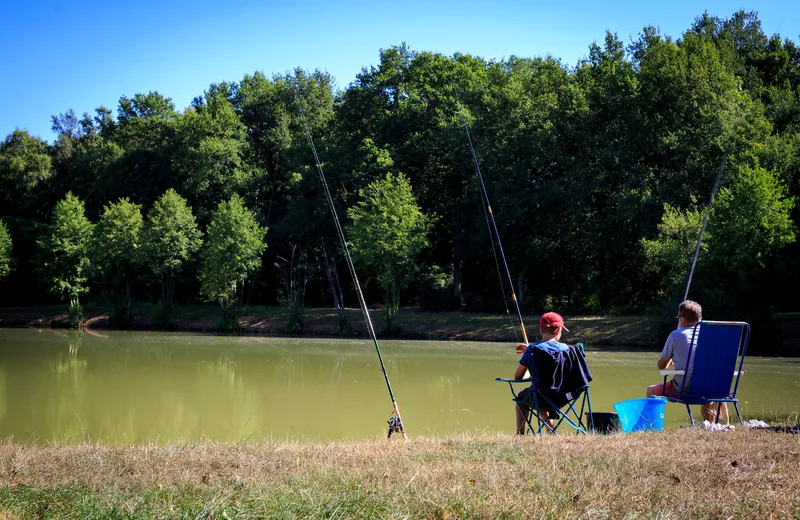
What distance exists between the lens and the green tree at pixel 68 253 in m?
39.9

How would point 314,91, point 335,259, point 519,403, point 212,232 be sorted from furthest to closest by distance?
point 314,91 → point 335,259 → point 212,232 → point 519,403

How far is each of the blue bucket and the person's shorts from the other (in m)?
0.57

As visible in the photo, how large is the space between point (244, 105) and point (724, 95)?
3014cm

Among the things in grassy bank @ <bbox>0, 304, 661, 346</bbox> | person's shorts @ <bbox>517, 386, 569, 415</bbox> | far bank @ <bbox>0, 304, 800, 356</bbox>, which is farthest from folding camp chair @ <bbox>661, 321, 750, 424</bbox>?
grassy bank @ <bbox>0, 304, 661, 346</bbox>

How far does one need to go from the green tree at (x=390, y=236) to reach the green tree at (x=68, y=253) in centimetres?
1606

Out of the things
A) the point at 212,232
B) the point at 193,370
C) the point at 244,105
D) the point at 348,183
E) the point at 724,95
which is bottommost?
the point at 193,370

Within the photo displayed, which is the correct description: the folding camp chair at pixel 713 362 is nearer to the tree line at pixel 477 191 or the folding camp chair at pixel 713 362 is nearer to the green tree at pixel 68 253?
the tree line at pixel 477 191

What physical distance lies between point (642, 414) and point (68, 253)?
126ft

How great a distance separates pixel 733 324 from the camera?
6.87 m

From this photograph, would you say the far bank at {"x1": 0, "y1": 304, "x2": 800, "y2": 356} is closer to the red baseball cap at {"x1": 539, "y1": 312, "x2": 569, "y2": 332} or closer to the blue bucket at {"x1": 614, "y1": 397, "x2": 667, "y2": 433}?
the blue bucket at {"x1": 614, "y1": 397, "x2": 667, "y2": 433}

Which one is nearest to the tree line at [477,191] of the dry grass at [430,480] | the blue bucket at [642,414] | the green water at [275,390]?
the green water at [275,390]

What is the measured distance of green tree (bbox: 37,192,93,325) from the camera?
39.9 m

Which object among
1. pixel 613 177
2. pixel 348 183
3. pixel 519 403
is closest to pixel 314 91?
pixel 348 183

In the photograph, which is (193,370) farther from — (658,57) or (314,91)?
(314,91)
